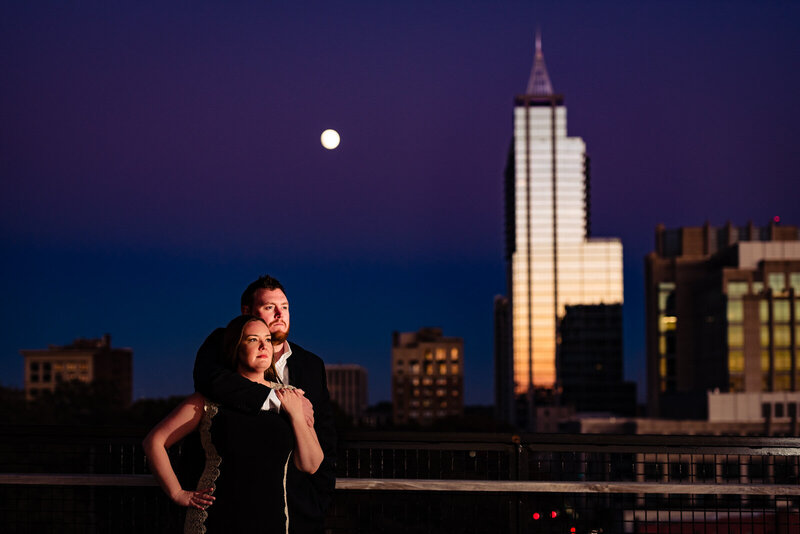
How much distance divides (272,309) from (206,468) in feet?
2.81

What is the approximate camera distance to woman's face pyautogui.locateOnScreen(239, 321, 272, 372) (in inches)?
162

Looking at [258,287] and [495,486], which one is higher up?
[258,287]

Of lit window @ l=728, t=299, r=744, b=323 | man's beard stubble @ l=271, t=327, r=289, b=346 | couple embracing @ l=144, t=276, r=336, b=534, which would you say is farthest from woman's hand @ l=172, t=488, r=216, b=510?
lit window @ l=728, t=299, r=744, b=323

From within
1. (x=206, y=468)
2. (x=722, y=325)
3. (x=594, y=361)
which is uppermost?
(x=722, y=325)

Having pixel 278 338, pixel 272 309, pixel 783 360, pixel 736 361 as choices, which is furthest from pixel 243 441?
pixel 783 360

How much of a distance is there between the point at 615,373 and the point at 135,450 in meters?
194

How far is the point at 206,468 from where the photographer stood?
4.19m

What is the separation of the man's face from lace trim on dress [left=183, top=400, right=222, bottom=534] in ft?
1.93

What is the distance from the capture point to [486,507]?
5961mm

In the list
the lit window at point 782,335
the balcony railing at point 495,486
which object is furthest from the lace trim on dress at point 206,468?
the lit window at point 782,335

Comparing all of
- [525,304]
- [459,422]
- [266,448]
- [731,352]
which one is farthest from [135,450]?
[525,304]

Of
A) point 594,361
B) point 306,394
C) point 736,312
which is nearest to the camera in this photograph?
point 306,394

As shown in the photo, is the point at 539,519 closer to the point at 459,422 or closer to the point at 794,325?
the point at 459,422

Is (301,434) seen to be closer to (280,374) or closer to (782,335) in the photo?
(280,374)
